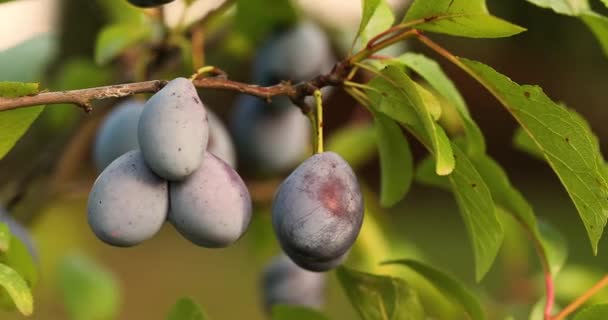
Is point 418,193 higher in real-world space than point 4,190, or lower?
lower

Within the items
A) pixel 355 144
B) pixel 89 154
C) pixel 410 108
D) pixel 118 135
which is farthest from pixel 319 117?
pixel 89 154

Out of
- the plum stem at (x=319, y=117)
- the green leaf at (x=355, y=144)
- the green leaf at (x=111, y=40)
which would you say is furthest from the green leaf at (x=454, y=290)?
the green leaf at (x=355, y=144)

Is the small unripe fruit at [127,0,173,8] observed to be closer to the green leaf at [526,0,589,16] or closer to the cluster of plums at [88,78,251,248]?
the cluster of plums at [88,78,251,248]

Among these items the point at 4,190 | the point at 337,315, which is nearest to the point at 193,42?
the point at 4,190

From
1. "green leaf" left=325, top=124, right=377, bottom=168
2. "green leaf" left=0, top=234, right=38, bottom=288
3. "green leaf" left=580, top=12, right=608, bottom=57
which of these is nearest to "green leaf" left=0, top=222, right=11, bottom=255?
"green leaf" left=0, top=234, right=38, bottom=288

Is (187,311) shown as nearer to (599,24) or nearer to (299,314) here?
(299,314)

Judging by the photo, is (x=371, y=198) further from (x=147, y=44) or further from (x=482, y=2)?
(x=482, y=2)
